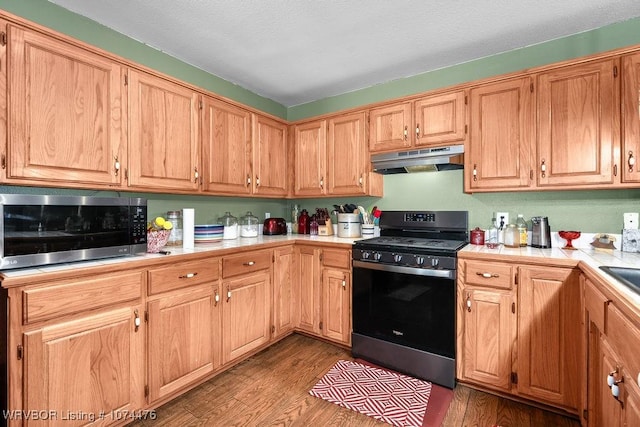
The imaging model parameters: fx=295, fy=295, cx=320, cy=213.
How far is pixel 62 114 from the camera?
163 centimetres

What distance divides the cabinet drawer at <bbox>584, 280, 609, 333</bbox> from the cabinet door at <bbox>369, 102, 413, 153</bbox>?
1.57 metres

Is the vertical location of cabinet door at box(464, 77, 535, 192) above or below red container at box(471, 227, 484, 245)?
above

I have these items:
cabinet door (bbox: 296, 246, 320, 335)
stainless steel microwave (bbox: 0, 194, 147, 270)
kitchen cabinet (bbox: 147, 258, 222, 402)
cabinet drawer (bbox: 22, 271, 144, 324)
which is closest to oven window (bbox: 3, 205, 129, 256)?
stainless steel microwave (bbox: 0, 194, 147, 270)

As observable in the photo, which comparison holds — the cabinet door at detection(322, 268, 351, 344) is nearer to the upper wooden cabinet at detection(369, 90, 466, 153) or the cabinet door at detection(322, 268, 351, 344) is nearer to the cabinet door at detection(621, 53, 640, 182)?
the upper wooden cabinet at detection(369, 90, 466, 153)

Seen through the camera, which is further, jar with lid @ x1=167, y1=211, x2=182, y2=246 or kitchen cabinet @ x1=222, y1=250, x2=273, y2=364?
jar with lid @ x1=167, y1=211, x2=182, y2=246

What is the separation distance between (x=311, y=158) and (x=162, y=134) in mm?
1435

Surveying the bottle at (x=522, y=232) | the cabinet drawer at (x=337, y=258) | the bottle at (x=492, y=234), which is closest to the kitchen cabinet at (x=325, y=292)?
the cabinet drawer at (x=337, y=258)

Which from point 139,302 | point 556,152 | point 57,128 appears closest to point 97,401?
point 139,302

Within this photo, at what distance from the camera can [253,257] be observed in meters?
2.40

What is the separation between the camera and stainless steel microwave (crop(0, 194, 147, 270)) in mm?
1358

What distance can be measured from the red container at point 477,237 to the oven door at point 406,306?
553 mm

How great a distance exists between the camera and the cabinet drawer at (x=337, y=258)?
2514mm

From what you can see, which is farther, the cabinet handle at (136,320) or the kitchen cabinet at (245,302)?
the kitchen cabinet at (245,302)

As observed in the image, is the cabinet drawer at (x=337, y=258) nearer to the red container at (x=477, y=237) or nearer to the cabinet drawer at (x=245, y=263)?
the cabinet drawer at (x=245, y=263)
